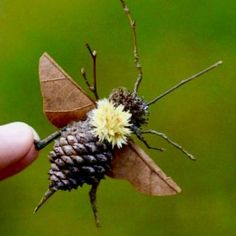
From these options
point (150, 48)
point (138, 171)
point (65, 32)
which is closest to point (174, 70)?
point (150, 48)

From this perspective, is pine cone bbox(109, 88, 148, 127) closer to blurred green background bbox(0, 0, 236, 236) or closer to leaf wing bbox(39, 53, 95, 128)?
leaf wing bbox(39, 53, 95, 128)

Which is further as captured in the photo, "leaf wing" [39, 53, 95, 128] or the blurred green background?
the blurred green background

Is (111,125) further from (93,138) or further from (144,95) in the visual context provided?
(144,95)

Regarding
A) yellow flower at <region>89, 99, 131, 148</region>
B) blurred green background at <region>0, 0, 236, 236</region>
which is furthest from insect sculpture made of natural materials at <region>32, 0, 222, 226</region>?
blurred green background at <region>0, 0, 236, 236</region>

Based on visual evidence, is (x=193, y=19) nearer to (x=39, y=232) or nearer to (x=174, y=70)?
(x=174, y=70)

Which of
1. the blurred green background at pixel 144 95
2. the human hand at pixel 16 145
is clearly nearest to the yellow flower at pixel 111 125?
the human hand at pixel 16 145

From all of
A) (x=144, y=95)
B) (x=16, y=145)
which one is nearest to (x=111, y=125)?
(x=16, y=145)
